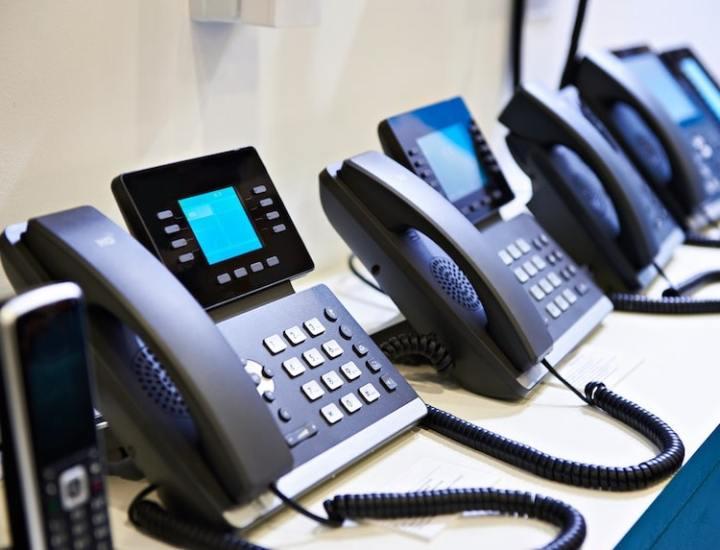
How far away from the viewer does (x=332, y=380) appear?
76 cm

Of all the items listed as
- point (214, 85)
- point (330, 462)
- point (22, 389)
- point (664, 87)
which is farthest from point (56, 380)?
point (664, 87)

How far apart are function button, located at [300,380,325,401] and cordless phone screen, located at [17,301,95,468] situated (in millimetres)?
232

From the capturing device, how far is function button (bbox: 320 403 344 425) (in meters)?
0.73

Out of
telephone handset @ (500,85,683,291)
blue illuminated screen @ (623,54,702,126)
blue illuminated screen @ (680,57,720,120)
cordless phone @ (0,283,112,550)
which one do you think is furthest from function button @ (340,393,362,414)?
blue illuminated screen @ (680,57,720,120)

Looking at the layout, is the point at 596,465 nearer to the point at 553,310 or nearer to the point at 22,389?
the point at 553,310

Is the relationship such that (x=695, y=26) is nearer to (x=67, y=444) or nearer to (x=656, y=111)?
(x=656, y=111)

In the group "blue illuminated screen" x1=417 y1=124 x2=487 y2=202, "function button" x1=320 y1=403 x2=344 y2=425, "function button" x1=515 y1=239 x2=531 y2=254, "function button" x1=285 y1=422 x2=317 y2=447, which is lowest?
"function button" x1=285 y1=422 x2=317 y2=447

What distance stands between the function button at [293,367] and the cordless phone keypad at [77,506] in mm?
226

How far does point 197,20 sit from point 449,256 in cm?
36

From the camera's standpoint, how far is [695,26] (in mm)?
2314

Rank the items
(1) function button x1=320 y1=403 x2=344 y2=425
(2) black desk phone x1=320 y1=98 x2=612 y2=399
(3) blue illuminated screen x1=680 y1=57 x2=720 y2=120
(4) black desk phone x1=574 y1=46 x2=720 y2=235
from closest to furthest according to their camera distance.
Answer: (1) function button x1=320 y1=403 x2=344 y2=425 → (2) black desk phone x1=320 y1=98 x2=612 y2=399 → (4) black desk phone x1=574 y1=46 x2=720 y2=235 → (3) blue illuminated screen x1=680 y1=57 x2=720 y2=120

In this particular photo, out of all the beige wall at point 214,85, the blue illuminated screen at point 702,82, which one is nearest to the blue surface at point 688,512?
the beige wall at point 214,85

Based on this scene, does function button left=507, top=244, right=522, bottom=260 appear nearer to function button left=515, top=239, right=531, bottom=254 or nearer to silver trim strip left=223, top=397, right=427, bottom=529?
function button left=515, top=239, right=531, bottom=254

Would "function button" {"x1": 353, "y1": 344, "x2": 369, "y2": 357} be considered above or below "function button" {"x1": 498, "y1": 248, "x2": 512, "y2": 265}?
below
